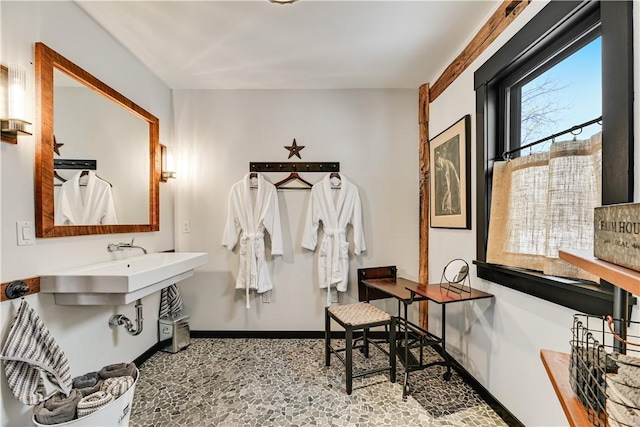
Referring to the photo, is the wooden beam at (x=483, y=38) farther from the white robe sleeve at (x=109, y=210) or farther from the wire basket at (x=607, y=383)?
the white robe sleeve at (x=109, y=210)

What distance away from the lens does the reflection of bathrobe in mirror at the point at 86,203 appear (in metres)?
1.61

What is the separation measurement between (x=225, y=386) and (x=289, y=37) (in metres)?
2.64

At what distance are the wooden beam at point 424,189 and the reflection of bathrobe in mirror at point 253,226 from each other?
146 centimetres

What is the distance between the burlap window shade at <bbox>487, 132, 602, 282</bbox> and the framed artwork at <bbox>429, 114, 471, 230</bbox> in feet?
1.17

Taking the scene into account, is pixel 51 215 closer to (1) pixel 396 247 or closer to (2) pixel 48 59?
(2) pixel 48 59

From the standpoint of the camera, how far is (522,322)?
1521 millimetres

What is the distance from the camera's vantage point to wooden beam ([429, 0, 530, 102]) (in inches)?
62.4

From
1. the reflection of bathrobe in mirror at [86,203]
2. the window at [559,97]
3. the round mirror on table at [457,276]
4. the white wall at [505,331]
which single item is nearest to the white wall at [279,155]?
the white wall at [505,331]

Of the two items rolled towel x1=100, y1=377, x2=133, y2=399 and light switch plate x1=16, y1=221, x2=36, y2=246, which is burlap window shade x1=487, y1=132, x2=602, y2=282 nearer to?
rolled towel x1=100, y1=377, x2=133, y2=399

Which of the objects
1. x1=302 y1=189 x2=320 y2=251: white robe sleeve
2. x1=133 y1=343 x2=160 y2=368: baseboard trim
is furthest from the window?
x1=133 y1=343 x2=160 y2=368: baseboard trim

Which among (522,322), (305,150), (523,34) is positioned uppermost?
(523,34)

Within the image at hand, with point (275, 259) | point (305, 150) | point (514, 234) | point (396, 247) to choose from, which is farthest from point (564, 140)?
point (275, 259)

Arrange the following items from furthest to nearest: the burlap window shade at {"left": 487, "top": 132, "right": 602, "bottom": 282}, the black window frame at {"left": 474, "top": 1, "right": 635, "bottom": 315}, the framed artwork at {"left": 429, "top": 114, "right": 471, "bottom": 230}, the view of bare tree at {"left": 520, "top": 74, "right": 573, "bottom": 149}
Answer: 1. the framed artwork at {"left": 429, "top": 114, "right": 471, "bottom": 230}
2. the view of bare tree at {"left": 520, "top": 74, "right": 573, "bottom": 149}
3. the burlap window shade at {"left": 487, "top": 132, "right": 602, "bottom": 282}
4. the black window frame at {"left": 474, "top": 1, "right": 635, "bottom": 315}

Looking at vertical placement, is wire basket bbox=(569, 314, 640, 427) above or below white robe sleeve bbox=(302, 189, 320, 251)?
below
